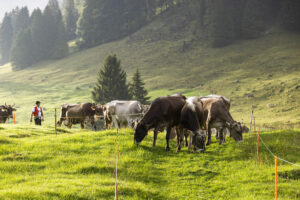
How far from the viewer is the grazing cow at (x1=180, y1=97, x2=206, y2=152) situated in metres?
14.1

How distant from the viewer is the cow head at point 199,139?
46.0 feet

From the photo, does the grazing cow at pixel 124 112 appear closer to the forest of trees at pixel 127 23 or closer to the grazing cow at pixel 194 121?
the grazing cow at pixel 194 121

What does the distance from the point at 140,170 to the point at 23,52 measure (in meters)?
107

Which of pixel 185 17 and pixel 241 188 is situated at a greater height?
pixel 185 17

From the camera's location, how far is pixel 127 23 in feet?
351

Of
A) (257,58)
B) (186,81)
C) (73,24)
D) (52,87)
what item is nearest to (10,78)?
(52,87)

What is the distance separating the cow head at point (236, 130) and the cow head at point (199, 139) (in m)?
1.84

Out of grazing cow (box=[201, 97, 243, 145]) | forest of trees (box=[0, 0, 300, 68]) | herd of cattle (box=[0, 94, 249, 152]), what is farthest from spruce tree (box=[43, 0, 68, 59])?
grazing cow (box=[201, 97, 243, 145])

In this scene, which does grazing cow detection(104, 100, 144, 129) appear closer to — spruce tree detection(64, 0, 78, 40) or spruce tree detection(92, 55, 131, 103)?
spruce tree detection(92, 55, 131, 103)

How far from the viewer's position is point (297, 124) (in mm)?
34500

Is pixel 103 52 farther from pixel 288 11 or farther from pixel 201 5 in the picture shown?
pixel 288 11

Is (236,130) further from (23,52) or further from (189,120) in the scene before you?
(23,52)

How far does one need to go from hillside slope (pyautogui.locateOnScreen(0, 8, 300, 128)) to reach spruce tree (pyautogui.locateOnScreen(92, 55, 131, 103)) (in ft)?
32.0

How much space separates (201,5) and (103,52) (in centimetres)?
3288
